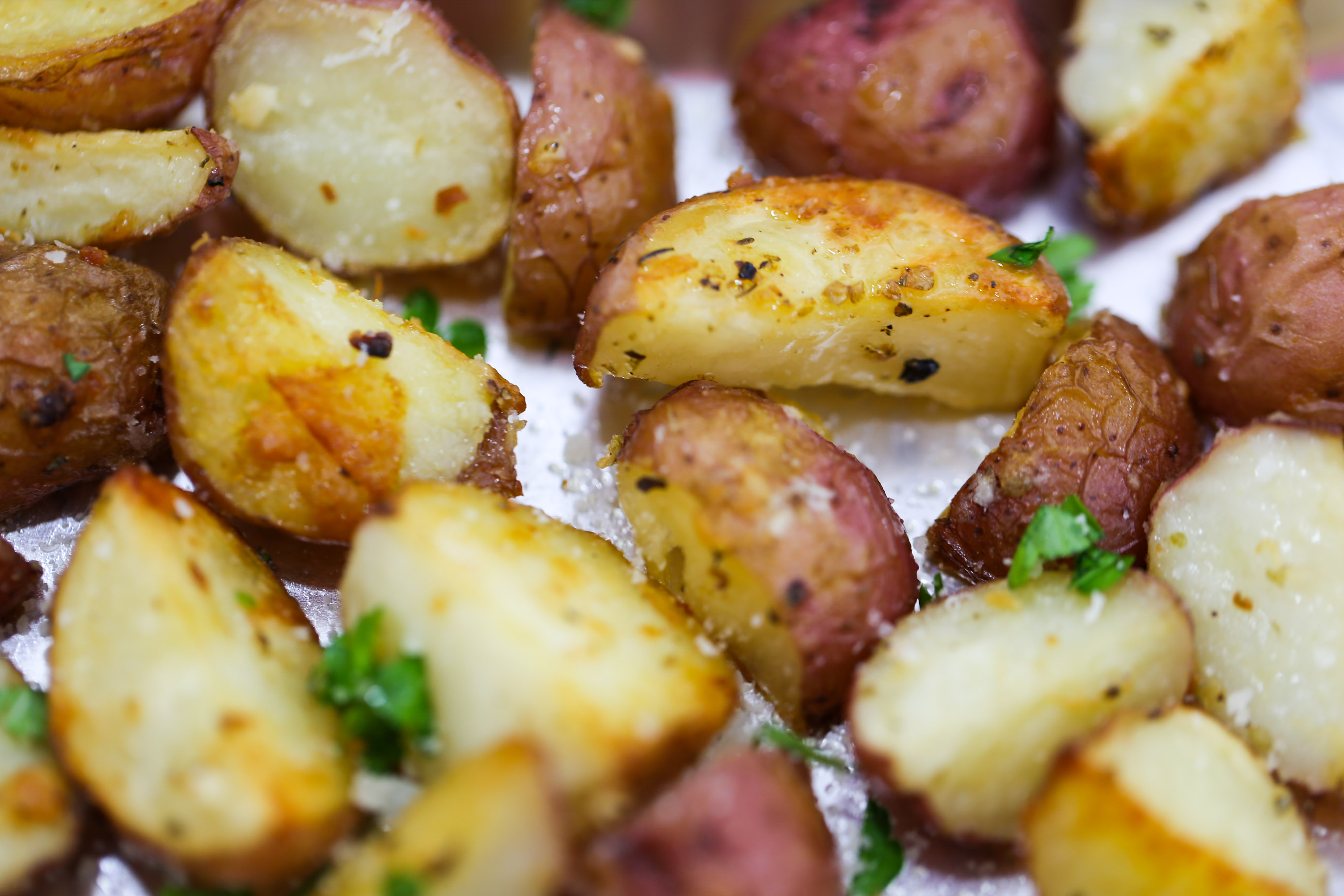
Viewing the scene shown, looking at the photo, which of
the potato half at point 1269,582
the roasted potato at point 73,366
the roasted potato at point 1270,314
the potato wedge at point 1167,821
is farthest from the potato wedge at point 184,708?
the roasted potato at point 1270,314

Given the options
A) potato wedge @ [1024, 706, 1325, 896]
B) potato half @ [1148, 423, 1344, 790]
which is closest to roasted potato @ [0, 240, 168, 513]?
potato wedge @ [1024, 706, 1325, 896]

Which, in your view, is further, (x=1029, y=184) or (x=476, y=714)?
(x=1029, y=184)

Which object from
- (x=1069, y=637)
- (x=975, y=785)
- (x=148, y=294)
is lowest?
(x=975, y=785)

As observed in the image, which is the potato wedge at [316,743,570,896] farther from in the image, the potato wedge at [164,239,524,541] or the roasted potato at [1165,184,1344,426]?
the roasted potato at [1165,184,1344,426]

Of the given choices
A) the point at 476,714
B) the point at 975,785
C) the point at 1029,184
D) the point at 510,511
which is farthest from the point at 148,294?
the point at 1029,184

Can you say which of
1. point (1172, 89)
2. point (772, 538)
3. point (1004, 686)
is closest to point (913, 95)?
point (1172, 89)

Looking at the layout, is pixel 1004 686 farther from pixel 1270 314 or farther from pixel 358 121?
pixel 358 121

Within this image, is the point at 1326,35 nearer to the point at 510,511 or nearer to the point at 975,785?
the point at 975,785
